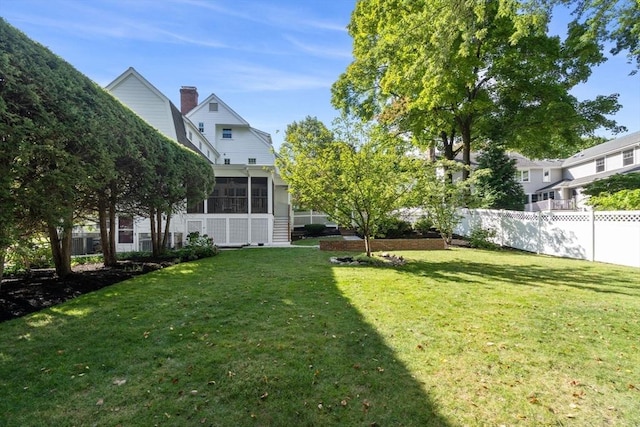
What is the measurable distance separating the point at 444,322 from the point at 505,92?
17.0 metres

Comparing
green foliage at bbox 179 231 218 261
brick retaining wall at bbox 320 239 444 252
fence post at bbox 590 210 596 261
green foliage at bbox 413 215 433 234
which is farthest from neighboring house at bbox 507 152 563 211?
green foliage at bbox 179 231 218 261

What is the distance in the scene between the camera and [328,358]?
3156 mm

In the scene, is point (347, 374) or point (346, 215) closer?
point (347, 374)

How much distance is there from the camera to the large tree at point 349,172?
892 centimetres

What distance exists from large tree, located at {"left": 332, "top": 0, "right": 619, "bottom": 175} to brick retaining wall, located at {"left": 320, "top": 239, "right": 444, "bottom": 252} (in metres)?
6.34

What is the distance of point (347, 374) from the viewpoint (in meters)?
2.85

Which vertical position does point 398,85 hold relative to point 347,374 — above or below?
above

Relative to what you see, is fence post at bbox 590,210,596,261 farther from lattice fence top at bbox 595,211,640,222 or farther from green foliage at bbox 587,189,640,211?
green foliage at bbox 587,189,640,211

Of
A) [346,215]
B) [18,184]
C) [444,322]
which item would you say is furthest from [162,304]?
[346,215]

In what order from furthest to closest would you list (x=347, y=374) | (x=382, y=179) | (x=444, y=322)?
(x=382, y=179)
(x=444, y=322)
(x=347, y=374)

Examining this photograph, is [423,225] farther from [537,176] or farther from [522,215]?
[537,176]

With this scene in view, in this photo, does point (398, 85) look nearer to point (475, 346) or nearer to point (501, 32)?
point (501, 32)

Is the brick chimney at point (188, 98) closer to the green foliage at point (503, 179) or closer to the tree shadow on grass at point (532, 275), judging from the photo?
the green foliage at point (503, 179)

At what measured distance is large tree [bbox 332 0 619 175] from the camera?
1440cm
